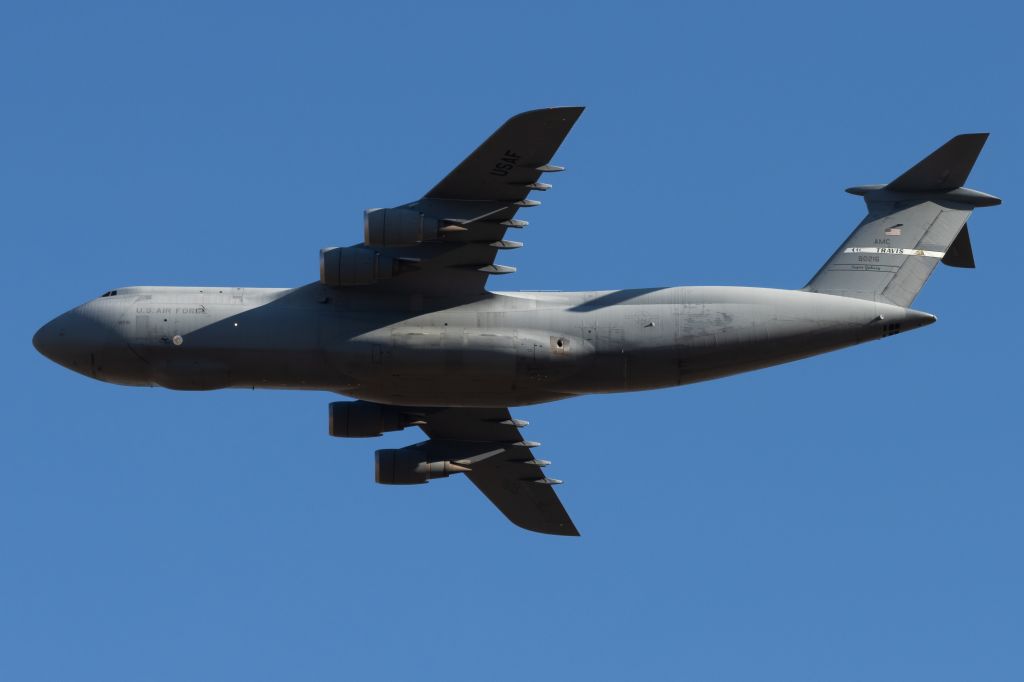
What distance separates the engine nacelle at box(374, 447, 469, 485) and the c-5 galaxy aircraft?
78.4 inches

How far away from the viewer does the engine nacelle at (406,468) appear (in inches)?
938

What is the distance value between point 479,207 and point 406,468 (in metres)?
4.61

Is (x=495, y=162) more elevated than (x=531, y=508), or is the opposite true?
(x=495, y=162)

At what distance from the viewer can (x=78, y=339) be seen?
2166 cm

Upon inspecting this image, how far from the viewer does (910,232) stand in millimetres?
22719

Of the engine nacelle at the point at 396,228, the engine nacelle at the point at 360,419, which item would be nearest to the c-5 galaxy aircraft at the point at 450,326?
the engine nacelle at the point at 396,228

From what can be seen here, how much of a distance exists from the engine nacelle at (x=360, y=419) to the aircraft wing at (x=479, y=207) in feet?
7.11

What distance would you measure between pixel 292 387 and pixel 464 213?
3311mm

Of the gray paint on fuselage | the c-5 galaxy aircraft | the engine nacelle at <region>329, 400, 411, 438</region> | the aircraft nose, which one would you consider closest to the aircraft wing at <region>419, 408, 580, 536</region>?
the engine nacelle at <region>329, 400, 411, 438</region>

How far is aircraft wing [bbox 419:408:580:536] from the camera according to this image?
24.2 metres

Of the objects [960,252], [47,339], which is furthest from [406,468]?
[960,252]

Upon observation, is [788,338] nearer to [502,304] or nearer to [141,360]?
[502,304]

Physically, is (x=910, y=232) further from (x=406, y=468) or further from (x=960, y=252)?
(x=406, y=468)

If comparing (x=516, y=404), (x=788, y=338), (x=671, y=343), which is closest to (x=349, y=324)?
(x=516, y=404)
